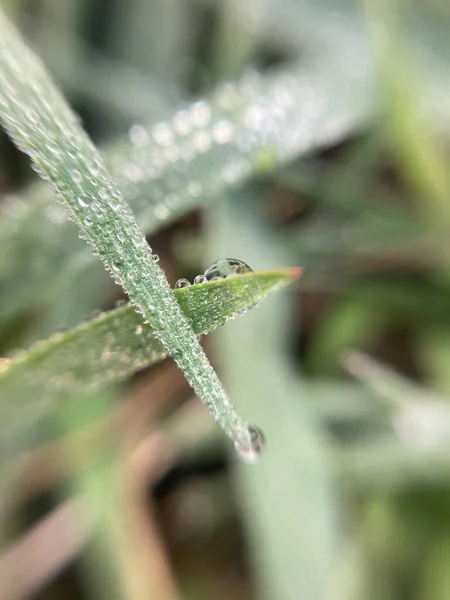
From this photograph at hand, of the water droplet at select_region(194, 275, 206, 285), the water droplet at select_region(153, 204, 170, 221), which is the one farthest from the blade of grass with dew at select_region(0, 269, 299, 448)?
the water droplet at select_region(153, 204, 170, 221)

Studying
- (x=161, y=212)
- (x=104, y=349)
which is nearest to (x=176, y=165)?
(x=161, y=212)

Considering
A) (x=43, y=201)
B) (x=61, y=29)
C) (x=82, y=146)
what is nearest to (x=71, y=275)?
(x=43, y=201)

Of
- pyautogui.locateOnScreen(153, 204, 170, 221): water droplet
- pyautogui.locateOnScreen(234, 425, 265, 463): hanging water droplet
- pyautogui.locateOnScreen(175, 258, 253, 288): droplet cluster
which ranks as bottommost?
pyautogui.locateOnScreen(234, 425, 265, 463): hanging water droplet

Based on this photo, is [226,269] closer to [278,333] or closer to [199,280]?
[199,280]

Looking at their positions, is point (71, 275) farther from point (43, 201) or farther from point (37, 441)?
point (37, 441)

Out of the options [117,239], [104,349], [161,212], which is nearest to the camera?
[117,239]

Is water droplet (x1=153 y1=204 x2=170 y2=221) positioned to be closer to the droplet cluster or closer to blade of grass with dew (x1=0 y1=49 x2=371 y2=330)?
blade of grass with dew (x1=0 y1=49 x2=371 y2=330)
